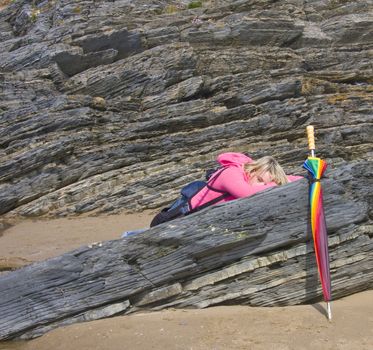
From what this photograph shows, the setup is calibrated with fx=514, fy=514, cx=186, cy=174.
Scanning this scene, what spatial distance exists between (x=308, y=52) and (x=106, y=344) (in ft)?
54.8

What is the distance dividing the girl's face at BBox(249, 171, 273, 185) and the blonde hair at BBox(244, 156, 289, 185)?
18 millimetres

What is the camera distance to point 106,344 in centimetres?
465

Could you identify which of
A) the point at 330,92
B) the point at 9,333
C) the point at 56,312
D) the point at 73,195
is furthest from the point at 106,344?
the point at 330,92

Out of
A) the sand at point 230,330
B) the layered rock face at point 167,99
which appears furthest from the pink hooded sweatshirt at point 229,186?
the layered rock face at point 167,99

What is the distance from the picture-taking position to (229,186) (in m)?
5.81

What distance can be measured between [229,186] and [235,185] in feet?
0.24

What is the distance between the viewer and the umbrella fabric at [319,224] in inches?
208

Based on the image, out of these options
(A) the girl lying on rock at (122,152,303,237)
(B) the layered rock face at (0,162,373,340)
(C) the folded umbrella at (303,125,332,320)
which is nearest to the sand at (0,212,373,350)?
(B) the layered rock face at (0,162,373,340)

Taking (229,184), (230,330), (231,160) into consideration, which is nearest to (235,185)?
(229,184)

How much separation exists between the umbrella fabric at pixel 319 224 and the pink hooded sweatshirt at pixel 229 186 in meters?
0.54

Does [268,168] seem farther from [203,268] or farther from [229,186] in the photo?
[203,268]

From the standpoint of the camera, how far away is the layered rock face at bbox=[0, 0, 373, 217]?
47.6 feet

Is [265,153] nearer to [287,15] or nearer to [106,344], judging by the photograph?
[287,15]

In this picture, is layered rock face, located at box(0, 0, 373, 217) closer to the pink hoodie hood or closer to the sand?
the pink hoodie hood
